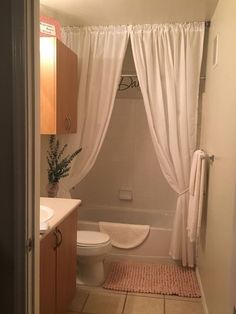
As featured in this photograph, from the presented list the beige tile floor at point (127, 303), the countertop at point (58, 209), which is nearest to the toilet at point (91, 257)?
the beige tile floor at point (127, 303)

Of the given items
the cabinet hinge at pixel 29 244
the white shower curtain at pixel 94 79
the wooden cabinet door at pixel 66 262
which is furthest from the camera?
the white shower curtain at pixel 94 79

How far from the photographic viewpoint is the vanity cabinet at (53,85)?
250 cm

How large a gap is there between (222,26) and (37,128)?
5.53ft

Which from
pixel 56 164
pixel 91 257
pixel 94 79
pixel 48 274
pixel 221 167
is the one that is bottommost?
pixel 91 257

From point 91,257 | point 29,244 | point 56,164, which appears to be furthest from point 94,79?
point 29,244

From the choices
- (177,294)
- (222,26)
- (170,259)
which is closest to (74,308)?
(177,294)

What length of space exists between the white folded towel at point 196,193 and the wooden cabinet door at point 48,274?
131 centimetres

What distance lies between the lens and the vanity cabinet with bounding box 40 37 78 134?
2.50 meters

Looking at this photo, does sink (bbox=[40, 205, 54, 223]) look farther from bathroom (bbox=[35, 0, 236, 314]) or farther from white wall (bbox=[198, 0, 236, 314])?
white wall (bbox=[198, 0, 236, 314])

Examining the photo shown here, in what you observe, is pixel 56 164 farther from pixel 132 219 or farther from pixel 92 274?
pixel 132 219

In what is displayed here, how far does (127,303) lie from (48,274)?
1.01 m

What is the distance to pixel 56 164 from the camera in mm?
2986

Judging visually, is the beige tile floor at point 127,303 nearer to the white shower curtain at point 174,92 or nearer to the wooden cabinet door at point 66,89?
the white shower curtain at point 174,92

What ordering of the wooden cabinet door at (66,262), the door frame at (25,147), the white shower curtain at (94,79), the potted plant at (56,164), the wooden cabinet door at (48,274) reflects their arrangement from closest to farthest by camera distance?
the door frame at (25,147)
the wooden cabinet door at (48,274)
the wooden cabinet door at (66,262)
the potted plant at (56,164)
the white shower curtain at (94,79)
